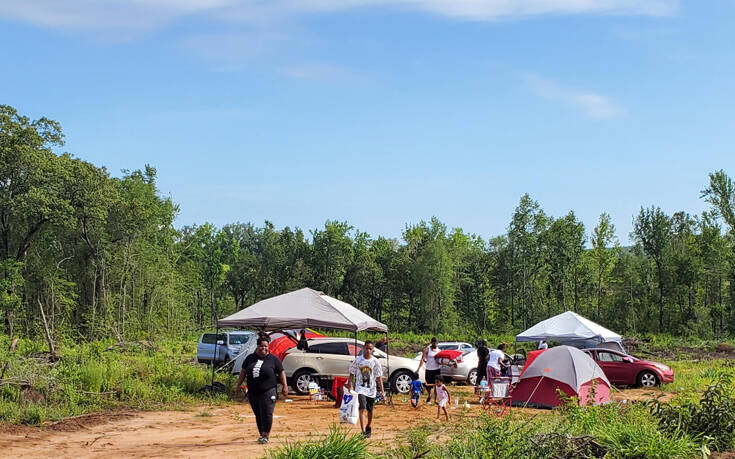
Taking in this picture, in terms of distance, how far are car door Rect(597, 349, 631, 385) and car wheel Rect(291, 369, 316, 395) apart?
10.2 metres

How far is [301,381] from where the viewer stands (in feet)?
61.2

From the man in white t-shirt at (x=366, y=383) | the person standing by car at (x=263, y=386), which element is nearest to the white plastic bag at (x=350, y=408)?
the man in white t-shirt at (x=366, y=383)

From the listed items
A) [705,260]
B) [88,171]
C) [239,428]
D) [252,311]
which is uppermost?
[88,171]

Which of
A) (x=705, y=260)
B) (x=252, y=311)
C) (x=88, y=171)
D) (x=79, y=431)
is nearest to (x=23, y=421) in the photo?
(x=79, y=431)

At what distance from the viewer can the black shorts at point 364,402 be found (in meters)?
11.7

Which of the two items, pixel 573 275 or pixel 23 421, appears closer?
pixel 23 421

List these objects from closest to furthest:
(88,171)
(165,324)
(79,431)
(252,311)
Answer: (79,431), (252,311), (88,171), (165,324)

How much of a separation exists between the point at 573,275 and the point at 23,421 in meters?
58.3

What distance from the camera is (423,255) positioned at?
2628 inches

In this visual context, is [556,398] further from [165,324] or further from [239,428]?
[165,324]

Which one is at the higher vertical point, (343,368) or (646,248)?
(646,248)

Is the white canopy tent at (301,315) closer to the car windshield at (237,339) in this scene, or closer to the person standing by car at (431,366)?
the person standing by car at (431,366)

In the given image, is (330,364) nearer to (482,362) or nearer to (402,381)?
(402,381)

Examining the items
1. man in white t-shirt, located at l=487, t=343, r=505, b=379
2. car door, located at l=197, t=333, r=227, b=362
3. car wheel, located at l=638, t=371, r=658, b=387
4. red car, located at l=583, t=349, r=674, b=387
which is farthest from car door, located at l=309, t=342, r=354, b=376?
car wheel, located at l=638, t=371, r=658, b=387
